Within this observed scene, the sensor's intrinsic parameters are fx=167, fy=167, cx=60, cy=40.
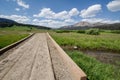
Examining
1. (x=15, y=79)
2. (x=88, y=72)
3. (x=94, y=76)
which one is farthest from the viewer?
(x=88, y=72)

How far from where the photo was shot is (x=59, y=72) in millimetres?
5734

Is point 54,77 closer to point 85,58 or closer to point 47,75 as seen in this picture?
point 47,75

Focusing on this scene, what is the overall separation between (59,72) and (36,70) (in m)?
0.81

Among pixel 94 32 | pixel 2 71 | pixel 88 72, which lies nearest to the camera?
pixel 2 71

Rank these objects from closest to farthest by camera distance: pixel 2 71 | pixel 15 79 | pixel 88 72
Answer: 1. pixel 15 79
2. pixel 2 71
3. pixel 88 72

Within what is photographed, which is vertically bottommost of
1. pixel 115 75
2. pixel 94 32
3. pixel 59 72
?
pixel 94 32

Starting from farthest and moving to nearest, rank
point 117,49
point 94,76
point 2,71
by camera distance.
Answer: point 117,49
point 94,76
point 2,71

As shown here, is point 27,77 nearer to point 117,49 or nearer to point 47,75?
point 47,75

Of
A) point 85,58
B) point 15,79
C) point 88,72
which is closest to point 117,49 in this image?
Result: point 85,58

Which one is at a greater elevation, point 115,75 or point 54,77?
point 54,77

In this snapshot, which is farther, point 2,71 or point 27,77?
point 2,71

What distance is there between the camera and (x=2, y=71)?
18.6ft

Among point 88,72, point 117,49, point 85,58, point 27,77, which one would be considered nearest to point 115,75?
point 88,72

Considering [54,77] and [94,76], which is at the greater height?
[54,77]
